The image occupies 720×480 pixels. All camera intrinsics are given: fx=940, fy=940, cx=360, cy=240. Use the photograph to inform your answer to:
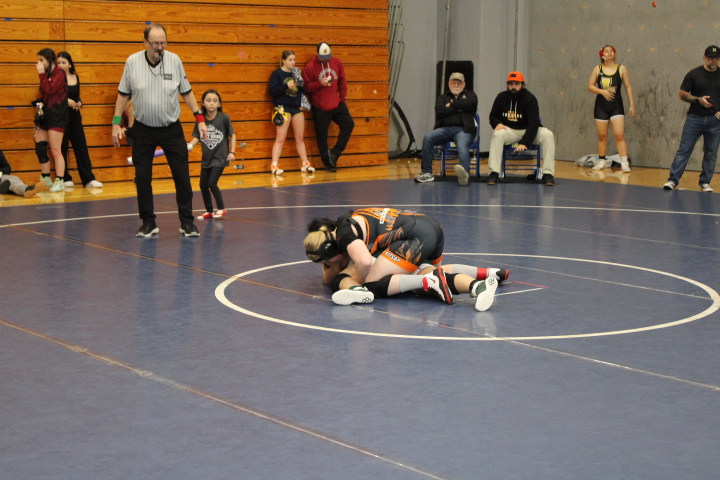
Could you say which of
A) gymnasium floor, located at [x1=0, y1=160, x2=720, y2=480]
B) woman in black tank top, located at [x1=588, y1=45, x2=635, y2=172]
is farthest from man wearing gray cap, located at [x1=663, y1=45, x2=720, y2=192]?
gymnasium floor, located at [x1=0, y1=160, x2=720, y2=480]

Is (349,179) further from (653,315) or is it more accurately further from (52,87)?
(653,315)

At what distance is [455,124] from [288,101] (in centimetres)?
275

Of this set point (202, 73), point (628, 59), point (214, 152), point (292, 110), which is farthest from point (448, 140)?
point (214, 152)

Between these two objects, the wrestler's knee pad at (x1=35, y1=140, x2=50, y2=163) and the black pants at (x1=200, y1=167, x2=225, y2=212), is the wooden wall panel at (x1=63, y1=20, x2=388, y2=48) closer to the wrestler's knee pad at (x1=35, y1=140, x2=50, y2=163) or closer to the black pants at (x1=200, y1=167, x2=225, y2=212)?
the wrestler's knee pad at (x1=35, y1=140, x2=50, y2=163)

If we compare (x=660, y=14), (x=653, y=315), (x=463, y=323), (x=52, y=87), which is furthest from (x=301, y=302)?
(x=660, y=14)

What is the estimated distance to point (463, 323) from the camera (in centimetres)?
540

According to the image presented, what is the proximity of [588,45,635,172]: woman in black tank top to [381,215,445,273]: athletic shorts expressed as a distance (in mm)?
9371

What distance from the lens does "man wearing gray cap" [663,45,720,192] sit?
11859 mm

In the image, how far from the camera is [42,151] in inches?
472

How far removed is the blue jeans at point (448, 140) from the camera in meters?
13.0

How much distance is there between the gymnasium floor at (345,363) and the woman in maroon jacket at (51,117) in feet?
12.6

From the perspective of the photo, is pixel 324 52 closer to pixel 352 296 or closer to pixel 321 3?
pixel 321 3

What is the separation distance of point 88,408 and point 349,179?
9919mm

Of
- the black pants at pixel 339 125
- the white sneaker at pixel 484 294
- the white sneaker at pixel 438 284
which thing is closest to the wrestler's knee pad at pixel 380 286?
the white sneaker at pixel 438 284
